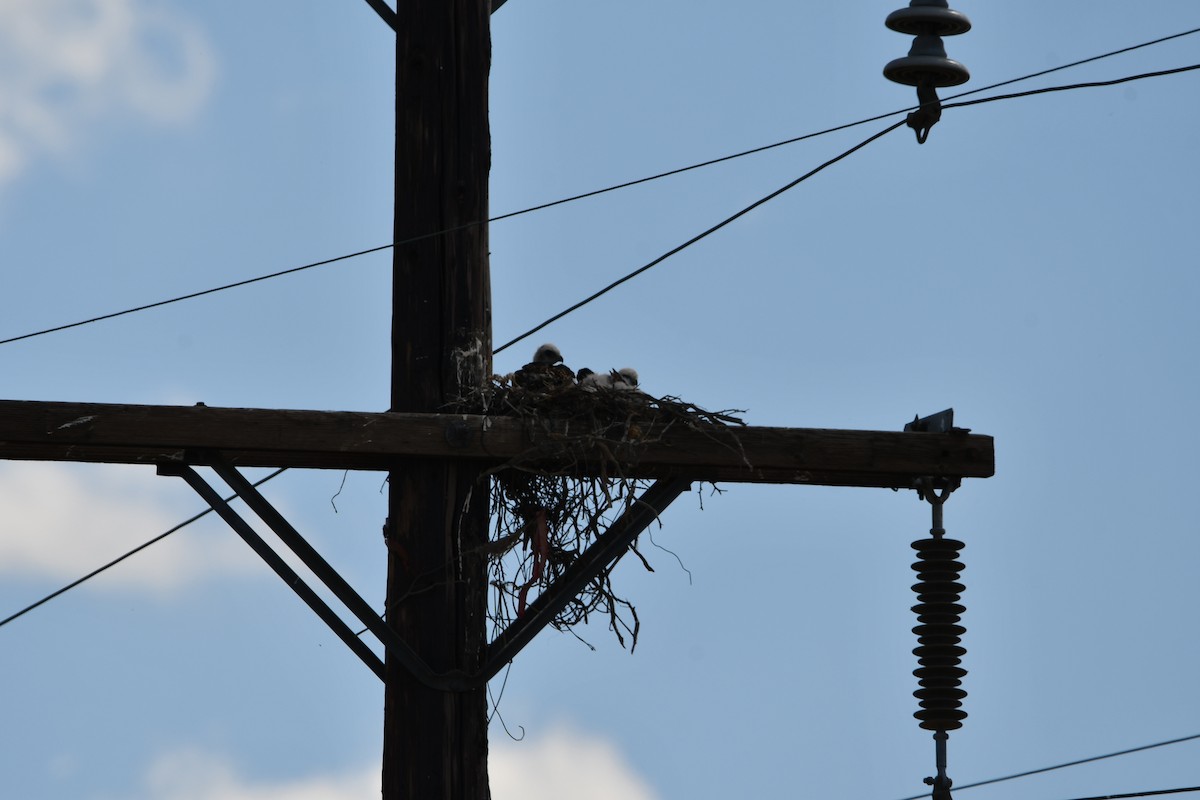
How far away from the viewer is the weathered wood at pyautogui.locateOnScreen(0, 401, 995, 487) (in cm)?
624

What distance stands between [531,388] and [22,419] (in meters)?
1.82

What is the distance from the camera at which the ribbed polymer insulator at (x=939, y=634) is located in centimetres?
669

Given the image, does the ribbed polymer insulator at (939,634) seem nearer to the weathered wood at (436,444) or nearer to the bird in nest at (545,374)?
the weathered wood at (436,444)

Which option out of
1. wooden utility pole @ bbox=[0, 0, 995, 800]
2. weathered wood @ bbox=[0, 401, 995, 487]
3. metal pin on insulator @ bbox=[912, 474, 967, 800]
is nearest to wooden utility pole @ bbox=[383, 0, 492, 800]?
wooden utility pole @ bbox=[0, 0, 995, 800]

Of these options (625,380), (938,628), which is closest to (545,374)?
(625,380)

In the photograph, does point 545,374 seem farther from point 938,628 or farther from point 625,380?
point 938,628

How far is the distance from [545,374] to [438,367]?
2.84ft

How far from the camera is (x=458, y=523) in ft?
21.7

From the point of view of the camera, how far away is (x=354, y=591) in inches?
252

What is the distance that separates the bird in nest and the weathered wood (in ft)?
1.64

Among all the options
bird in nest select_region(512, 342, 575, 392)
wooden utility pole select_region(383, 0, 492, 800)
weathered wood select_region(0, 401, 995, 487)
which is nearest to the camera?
weathered wood select_region(0, 401, 995, 487)

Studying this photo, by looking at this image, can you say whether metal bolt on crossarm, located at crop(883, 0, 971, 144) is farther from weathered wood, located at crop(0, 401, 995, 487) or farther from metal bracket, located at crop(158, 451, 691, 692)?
metal bracket, located at crop(158, 451, 691, 692)

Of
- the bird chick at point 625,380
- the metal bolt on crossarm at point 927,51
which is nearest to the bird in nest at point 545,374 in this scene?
the bird chick at point 625,380

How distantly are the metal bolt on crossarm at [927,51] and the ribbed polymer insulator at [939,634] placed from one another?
1.86m
